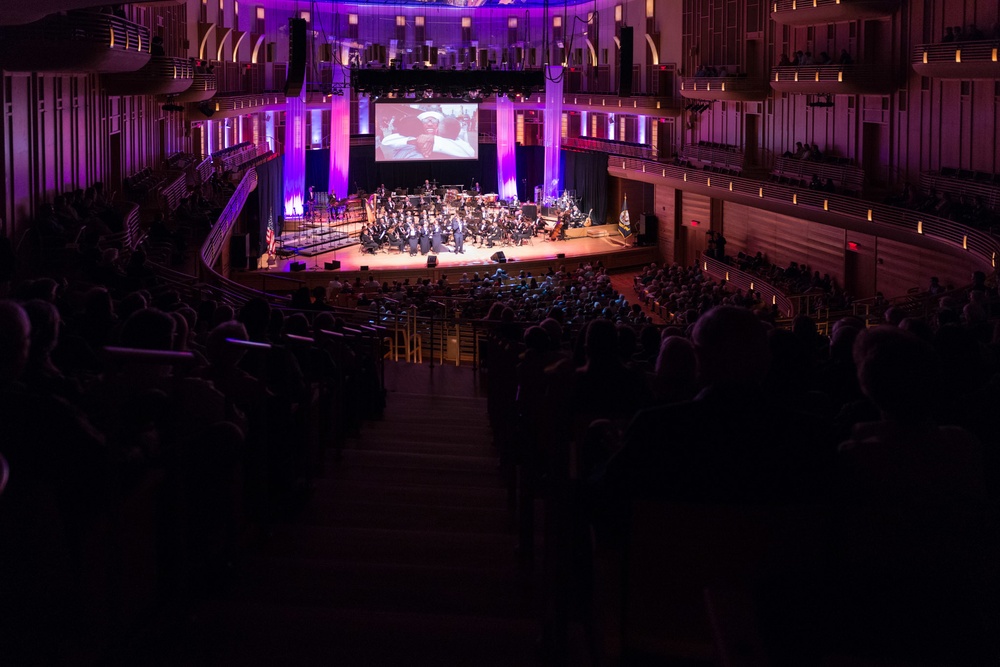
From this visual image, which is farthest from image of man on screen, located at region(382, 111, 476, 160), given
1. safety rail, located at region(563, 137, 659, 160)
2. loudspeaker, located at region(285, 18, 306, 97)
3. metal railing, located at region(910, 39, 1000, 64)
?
metal railing, located at region(910, 39, 1000, 64)

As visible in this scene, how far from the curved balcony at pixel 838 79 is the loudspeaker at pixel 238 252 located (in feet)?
47.3

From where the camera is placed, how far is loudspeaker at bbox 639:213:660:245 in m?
33.6

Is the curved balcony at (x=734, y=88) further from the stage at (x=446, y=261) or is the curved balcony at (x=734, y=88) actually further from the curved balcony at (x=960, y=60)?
the curved balcony at (x=960, y=60)

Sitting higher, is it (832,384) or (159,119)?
(159,119)

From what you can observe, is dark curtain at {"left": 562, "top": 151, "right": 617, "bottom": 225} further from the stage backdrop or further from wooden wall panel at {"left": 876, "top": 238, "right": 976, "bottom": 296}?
wooden wall panel at {"left": 876, "top": 238, "right": 976, "bottom": 296}

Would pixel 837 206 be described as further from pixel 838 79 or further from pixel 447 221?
pixel 447 221

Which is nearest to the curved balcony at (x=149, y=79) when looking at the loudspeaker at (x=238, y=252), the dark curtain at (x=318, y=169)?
the loudspeaker at (x=238, y=252)

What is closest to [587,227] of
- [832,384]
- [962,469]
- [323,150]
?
[323,150]

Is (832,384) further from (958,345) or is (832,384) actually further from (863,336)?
(863,336)

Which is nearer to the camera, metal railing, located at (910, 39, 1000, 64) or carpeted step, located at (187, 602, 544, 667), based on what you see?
carpeted step, located at (187, 602, 544, 667)

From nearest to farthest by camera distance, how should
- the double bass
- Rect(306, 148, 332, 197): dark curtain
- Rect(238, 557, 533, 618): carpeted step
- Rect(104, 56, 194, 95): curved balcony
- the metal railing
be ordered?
Rect(238, 557, 533, 618): carpeted step < the metal railing < Rect(104, 56, 194, 95): curved balcony < the double bass < Rect(306, 148, 332, 197): dark curtain

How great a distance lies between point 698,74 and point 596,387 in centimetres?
2736

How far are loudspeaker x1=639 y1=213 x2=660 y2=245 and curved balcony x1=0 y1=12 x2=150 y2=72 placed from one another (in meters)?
21.6

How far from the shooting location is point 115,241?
1388cm
